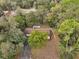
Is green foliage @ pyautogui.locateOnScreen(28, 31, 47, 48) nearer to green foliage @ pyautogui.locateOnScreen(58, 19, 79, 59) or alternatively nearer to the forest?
the forest

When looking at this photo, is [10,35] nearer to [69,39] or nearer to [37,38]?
[37,38]

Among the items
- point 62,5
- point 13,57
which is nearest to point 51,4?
point 62,5

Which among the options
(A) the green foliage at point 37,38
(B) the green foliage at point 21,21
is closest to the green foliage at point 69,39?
(A) the green foliage at point 37,38

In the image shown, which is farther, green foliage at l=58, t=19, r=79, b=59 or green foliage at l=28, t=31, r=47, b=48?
green foliage at l=28, t=31, r=47, b=48

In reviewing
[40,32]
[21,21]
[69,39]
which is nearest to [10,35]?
[40,32]


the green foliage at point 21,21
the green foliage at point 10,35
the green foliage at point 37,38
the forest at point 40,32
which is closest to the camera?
the forest at point 40,32

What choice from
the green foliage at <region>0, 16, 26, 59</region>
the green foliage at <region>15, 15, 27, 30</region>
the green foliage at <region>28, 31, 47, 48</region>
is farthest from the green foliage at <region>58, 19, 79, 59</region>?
the green foliage at <region>15, 15, 27, 30</region>

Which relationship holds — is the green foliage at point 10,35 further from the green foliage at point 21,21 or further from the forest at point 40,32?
the green foliage at point 21,21

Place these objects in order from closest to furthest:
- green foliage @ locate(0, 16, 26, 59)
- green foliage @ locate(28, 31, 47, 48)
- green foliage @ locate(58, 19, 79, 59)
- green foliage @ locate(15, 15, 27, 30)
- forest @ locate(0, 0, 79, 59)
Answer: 1. green foliage @ locate(58, 19, 79, 59)
2. forest @ locate(0, 0, 79, 59)
3. green foliage @ locate(28, 31, 47, 48)
4. green foliage @ locate(0, 16, 26, 59)
5. green foliage @ locate(15, 15, 27, 30)

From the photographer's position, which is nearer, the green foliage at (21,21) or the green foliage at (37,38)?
the green foliage at (37,38)
